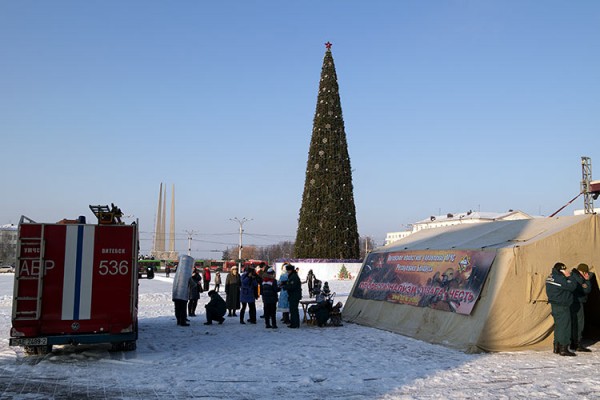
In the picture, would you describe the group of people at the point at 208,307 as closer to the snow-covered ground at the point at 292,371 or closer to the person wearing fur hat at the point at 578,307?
the snow-covered ground at the point at 292,371

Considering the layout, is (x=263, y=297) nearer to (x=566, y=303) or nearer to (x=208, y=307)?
(x=208, y=307)

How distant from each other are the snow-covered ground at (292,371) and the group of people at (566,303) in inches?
12.9

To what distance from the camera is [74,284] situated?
9422 mm

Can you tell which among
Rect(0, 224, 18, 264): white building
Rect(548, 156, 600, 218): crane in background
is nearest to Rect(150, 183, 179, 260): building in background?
Rect(0, 224, 18, 264): white building

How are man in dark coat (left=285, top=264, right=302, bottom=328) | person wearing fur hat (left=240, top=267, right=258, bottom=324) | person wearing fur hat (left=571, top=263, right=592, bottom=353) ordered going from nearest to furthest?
person wearing fur hat (left=571, top=263, right=592, bottom=353), man in dark coat (left=285, top=264, right=302, bottom=328), person wearing fur hat (left=240, top=267, right=258, bottom=324)

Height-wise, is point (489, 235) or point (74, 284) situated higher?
point (489, 235)

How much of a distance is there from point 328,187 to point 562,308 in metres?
32.0

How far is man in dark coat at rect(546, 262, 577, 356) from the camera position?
9.91 m

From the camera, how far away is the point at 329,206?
41.7 meters

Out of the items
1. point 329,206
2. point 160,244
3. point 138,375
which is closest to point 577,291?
point 138,375

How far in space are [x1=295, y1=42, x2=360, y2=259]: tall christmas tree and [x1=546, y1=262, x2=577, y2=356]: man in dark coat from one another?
31.6 m

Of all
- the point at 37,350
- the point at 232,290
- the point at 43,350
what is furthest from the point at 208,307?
the point at 37,350

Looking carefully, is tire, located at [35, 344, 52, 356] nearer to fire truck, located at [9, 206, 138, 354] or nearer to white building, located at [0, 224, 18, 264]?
fire truck, located at [9, 206, 138, 354]

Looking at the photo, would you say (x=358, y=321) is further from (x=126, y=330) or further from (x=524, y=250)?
(x=126, y=330)
